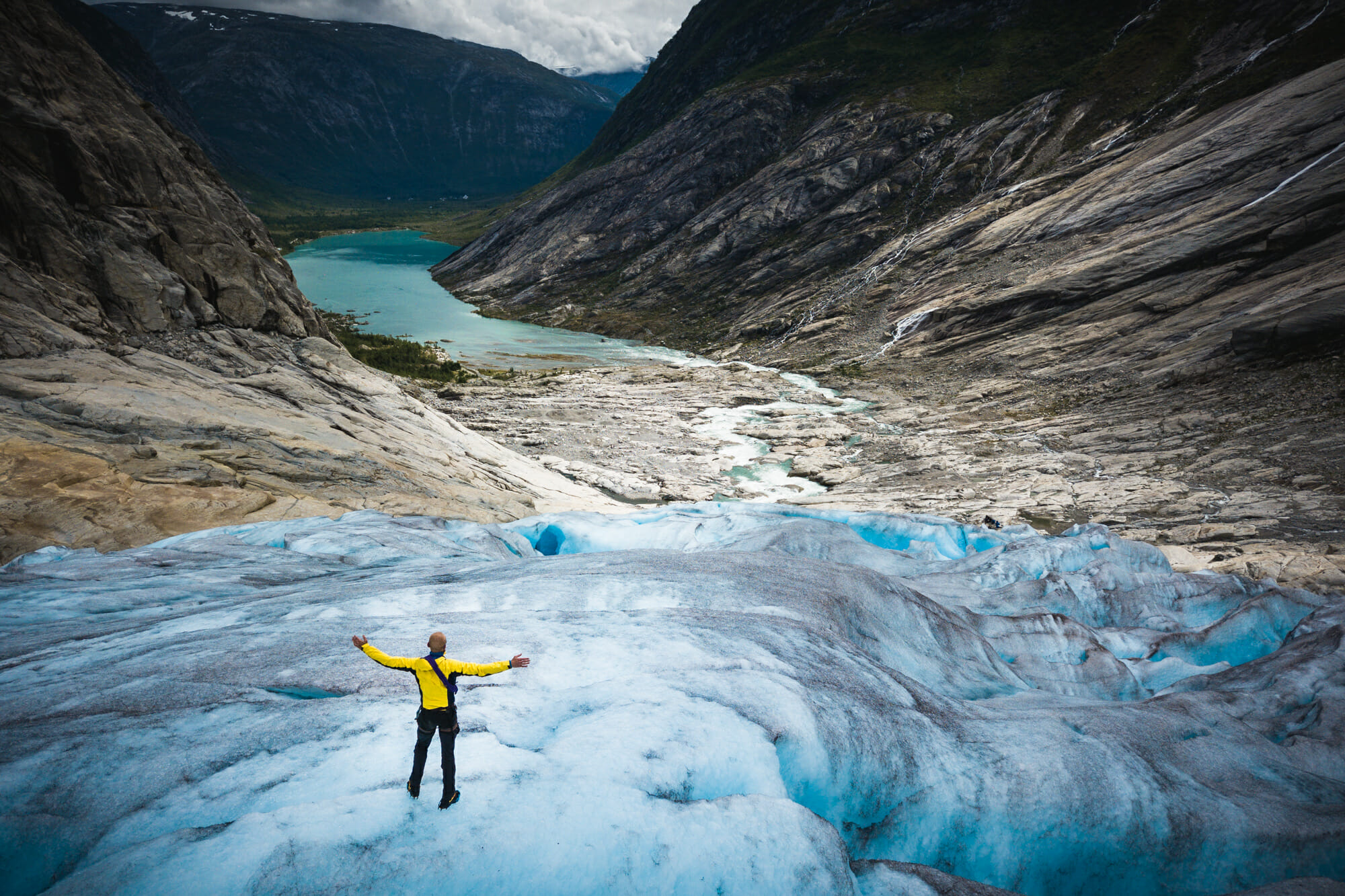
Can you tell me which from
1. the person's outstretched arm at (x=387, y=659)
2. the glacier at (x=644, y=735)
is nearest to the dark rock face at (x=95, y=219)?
the glacier at (x=644, y=735)

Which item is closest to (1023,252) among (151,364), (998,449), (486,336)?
(998,449)

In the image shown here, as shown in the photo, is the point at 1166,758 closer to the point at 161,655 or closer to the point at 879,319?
the point at 161,655

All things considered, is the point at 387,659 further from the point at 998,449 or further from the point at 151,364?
the point at 998,449

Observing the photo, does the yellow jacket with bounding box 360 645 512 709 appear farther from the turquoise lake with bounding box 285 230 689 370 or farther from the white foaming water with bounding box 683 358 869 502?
the turquoise lake with bounding box 285 230 689 370

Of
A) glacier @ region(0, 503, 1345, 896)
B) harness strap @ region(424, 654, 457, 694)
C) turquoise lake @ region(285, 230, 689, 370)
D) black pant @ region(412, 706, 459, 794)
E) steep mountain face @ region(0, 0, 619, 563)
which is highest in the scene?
turquoise lake @ region(285, 230, 689, 370)

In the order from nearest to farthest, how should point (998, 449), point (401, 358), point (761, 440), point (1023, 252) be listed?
point (998, 449)
point (761, 440)
point (1023, 252)
point (401, 358)

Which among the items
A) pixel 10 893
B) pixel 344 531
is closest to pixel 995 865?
pixel 10 893

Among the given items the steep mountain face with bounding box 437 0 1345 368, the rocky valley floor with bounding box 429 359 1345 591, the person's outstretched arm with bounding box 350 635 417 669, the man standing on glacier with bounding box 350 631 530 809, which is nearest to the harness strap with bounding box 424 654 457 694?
the man standing on glacier with bounding box 350 631 530 809
